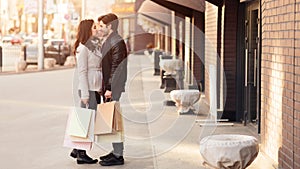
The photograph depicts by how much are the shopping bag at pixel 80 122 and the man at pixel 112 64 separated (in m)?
0.34

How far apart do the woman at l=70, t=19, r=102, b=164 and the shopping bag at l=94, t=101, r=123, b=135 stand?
0.69 feet

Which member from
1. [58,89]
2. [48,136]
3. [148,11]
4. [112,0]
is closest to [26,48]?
[148,11]

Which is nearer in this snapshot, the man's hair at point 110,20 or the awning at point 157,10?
the man's hair at point 110,20

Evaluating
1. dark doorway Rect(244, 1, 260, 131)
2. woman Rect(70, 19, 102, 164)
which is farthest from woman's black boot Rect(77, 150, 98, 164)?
dark doorway Rect(244, 1, 260, 131)

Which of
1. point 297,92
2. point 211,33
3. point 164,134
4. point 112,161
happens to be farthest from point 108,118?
point 211,33

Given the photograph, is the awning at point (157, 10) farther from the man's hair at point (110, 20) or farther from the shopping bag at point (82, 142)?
the shopping bag at point (82, 142)

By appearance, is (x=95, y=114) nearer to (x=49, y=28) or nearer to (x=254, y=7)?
(x=254, y=7)

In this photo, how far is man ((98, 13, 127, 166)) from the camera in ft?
28.2

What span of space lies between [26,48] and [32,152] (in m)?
28.3

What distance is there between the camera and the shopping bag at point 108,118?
8.49 m

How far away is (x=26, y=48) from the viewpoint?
1473 inches

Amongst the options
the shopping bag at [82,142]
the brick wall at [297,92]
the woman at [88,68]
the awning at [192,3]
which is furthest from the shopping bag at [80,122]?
the awning at [192,3]

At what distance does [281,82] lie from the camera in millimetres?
7297

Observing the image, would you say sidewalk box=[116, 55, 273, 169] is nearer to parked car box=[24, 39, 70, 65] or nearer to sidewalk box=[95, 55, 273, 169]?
sidewalk box=[95, 55, 273, 169]
